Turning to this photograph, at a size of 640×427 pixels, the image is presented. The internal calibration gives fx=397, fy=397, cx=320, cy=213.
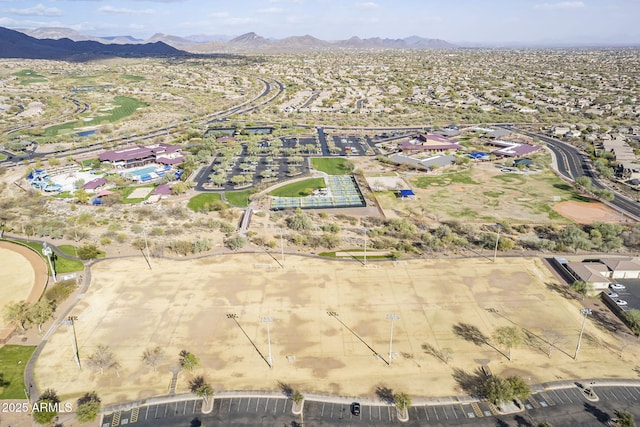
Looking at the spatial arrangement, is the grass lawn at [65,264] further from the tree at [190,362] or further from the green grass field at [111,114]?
the green grass field at [111,114]

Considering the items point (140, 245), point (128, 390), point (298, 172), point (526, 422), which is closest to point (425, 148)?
point (298, 172)

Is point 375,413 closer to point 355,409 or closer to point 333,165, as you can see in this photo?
point 355,409

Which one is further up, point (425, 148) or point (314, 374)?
point (425, 148)

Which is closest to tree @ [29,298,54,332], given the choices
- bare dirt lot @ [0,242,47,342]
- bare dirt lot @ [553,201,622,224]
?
bare dirt lot @ [0,242,47,342]

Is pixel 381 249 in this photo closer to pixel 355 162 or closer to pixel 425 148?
pixel 355 162

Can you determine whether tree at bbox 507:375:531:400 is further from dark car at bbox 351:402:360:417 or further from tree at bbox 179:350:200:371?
tree at bbox 179:350:200:371

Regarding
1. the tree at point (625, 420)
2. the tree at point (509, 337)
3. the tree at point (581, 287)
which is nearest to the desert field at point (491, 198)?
the tree at point (581, 287)

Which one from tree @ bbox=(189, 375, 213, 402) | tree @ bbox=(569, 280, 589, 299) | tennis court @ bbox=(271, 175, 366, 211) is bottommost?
tree @ bbox=(189, 375, 213, 402)
